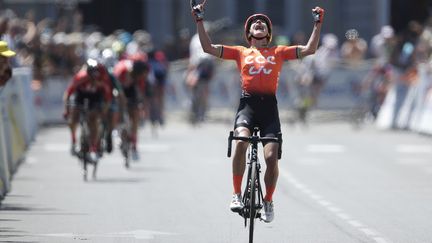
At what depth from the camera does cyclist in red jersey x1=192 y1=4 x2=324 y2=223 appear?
Answer: 13234 mm

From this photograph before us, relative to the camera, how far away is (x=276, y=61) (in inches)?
535

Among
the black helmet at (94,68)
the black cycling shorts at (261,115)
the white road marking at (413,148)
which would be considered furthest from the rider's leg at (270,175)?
the white road marking at (413,148)

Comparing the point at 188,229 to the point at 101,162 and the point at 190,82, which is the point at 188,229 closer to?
the point at 101,162

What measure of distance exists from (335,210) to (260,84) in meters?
3.26

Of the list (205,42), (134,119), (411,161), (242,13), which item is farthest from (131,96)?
(242,13)

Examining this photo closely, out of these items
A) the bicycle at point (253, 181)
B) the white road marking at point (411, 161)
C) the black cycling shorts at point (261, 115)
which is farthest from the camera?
the white road marking at point (411, 161)

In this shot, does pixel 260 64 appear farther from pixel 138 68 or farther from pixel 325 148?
pixel 325 148

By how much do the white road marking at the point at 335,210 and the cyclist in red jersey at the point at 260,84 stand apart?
1119mm

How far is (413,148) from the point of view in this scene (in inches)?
1036

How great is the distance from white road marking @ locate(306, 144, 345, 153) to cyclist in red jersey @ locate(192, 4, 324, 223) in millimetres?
12215

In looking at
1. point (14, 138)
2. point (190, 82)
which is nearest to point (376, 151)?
point (14, 138)

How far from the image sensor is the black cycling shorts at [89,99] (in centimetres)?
2094

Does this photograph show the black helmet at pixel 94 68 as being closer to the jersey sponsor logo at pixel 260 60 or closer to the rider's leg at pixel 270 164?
the jersey sponsor logo at pixel 260 60

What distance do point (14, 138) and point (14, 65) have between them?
3.72 metres
